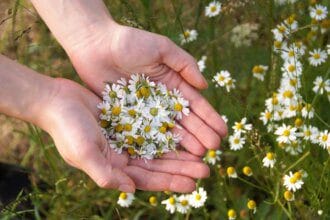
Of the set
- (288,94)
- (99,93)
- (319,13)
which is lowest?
(99,93)

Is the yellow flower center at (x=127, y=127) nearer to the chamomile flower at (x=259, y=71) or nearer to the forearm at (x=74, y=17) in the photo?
the forearm at (x=74, y=17)

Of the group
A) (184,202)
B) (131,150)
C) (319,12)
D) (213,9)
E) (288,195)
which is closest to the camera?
(288,195)

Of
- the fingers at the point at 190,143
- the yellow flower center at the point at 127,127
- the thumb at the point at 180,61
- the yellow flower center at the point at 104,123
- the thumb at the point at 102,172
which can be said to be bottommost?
the thumb at the point at 102,172

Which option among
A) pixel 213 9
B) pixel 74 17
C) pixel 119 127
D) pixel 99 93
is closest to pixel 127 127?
pixel 119 127

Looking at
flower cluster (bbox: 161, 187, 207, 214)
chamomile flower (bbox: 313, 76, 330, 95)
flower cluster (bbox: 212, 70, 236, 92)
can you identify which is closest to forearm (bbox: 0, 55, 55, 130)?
flower cluster (bbox: 161, 187, 207, 214)

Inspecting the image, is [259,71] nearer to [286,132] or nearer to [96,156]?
[286,132]

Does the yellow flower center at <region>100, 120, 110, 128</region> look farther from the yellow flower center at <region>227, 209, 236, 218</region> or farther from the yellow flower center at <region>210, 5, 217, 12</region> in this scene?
the yellow flower center at <region>210, 5, 217, 12</region>

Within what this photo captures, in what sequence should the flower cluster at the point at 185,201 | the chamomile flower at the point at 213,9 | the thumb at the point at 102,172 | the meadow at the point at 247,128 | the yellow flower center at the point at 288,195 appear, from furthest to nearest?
the chamomile flower at the point at 213,9, the flower cluster at the point at 185,201, the meadow at the point at 247,128, the yellow flower center at the point at 288,195, the thumb at the point at 102,172

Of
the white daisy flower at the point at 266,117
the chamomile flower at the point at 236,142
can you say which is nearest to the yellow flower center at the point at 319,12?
the white daisy flower at the point at 266,117
